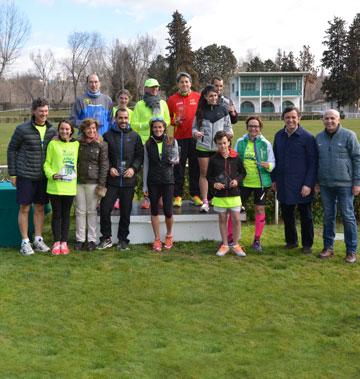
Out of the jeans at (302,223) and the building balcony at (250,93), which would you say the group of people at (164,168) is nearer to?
the jeans at (302,223)

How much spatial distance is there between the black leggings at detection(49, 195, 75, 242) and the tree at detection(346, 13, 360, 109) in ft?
202

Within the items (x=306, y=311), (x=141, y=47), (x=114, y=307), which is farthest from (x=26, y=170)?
(x=141, y=47)

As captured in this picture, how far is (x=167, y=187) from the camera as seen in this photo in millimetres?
6289

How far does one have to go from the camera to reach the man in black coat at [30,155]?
235 inches

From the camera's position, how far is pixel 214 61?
7750 cm

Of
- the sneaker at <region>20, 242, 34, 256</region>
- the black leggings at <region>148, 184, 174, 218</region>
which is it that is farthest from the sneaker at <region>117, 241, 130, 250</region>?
the sneaker at <region>20, 242, 34, 256</region>

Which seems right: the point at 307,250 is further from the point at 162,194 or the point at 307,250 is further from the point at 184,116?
the point at 184,116

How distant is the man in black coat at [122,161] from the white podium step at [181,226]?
14.3 inches

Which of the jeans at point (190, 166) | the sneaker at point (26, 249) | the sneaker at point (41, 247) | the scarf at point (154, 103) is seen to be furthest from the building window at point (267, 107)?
the sneaker at point (26, 249)

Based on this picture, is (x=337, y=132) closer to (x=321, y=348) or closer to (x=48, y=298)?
(x=321, y=348)

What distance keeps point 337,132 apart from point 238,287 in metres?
2.19

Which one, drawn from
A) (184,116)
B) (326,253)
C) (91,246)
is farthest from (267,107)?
(91,246)

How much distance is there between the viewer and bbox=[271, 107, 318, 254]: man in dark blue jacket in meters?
6.16

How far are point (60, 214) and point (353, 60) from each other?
63.8 metres
